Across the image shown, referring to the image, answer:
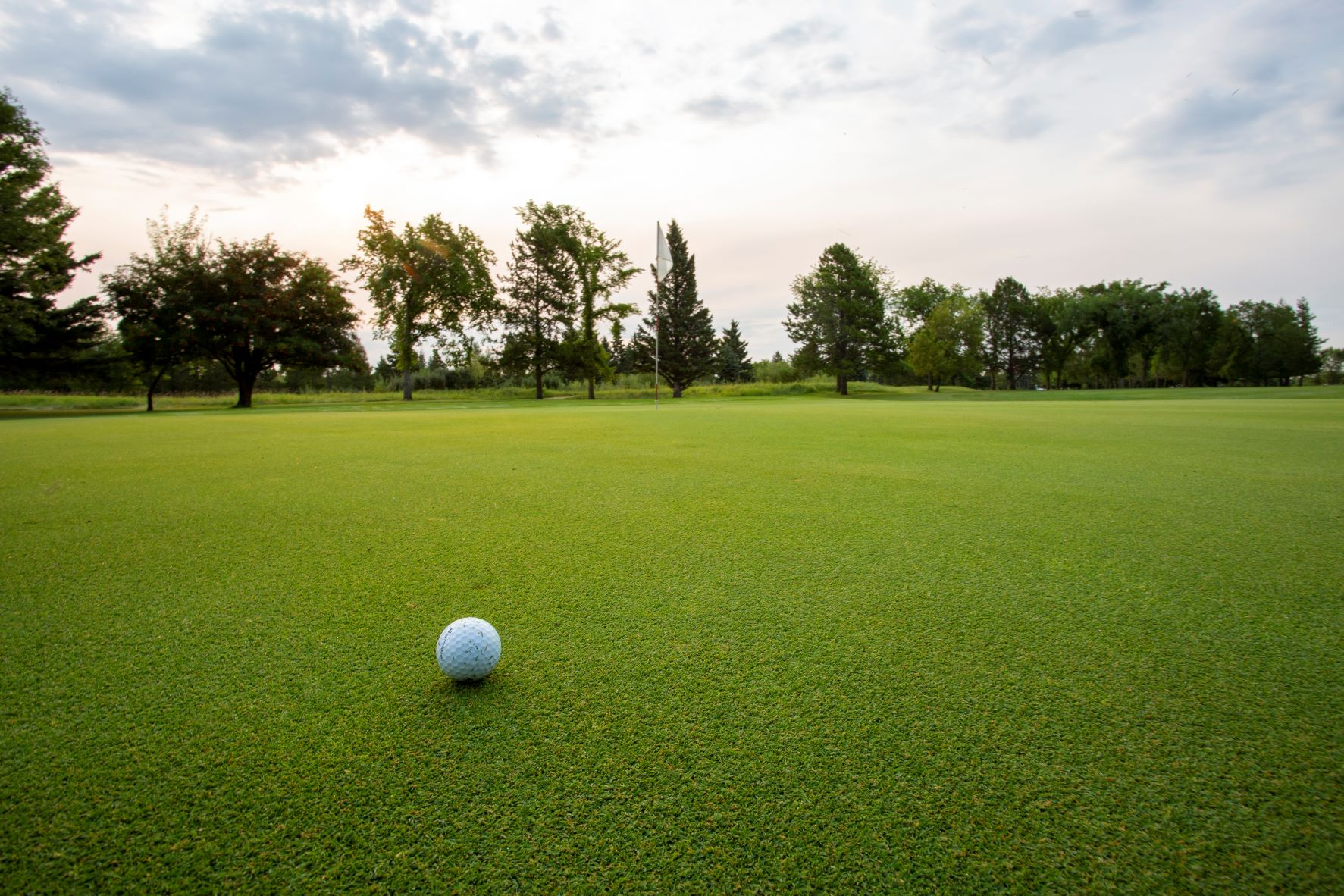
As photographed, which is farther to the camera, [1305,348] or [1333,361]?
[1333,361]

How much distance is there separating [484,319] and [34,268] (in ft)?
65.4

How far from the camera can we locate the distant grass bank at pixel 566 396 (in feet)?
88.9

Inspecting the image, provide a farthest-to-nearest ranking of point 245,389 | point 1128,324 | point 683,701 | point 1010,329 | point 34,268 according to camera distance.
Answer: point 1010,329, point 1128,324, point 245,389, point 34,268, point 683,701

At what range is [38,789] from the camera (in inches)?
51.5

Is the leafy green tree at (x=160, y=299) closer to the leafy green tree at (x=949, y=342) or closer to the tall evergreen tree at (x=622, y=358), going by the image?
the tall evergreen tree at (x=622, y=358)

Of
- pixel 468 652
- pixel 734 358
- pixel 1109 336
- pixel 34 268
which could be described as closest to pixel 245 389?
pixel 34 268

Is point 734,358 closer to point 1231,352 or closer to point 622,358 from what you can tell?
point 622,358

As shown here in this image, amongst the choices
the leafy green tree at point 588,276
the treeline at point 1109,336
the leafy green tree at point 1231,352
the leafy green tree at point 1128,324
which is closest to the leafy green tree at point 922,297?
the treeline at point 1109,336

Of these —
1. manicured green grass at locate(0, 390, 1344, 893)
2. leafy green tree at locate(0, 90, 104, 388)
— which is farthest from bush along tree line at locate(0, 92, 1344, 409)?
manicured green grass at locate(0, 390, 1344, 893)

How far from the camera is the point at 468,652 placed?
178cm

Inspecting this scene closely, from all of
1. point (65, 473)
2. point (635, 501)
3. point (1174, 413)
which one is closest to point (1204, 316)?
point (1174, 413)

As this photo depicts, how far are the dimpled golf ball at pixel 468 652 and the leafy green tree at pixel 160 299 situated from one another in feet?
105

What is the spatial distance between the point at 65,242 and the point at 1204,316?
88.1 meters

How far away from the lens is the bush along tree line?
85.1ft
